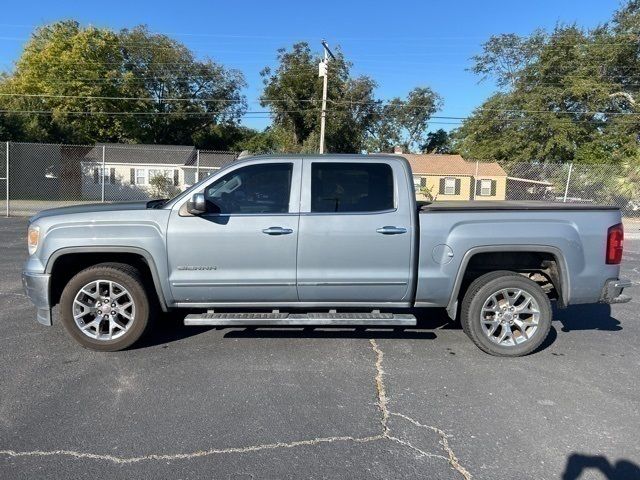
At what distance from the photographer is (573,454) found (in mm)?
3100

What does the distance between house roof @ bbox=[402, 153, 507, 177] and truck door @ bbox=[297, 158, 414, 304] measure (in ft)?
108

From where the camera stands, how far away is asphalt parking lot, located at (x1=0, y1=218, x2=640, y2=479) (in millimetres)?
2979

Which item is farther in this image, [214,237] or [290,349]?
[290,349]

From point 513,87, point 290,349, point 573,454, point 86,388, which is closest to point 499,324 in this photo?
point 573,454

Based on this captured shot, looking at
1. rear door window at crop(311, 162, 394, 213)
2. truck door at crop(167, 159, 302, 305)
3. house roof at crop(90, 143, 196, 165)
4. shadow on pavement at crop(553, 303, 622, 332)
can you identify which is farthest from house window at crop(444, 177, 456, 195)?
truck door at crop(167, 159, 302, 305)

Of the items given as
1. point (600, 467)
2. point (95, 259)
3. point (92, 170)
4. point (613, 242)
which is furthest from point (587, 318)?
point (92, 170)

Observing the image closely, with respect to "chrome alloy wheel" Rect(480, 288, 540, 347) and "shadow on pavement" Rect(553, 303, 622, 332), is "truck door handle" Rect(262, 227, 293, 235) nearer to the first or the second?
"chrome alloy wheel" Rect(480, 288, 540, 347)

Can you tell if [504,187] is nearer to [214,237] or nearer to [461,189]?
[461,189]

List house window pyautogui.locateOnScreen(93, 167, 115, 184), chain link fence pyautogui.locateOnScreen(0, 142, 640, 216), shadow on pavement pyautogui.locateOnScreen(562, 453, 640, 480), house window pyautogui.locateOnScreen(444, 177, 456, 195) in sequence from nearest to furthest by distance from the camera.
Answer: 1. shadow on pavement pyautogui.locateOnScreen(562, 453, 640, 480)
2. chain link fence pyautogui.locateOnScreen(0, 142, 640, 216)
3. house window pyautogui.locateOnScreen(93, 167, 115, 184)
4. house window pyautogui.locateOnScreen(444, 177, 456, 195)

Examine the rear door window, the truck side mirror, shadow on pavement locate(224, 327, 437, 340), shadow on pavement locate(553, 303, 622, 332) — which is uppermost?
the rear door window

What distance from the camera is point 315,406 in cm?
369

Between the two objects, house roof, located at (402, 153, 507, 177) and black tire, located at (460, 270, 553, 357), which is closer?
black tire, located at (460, 270, 553, 357)

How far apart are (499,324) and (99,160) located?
1360 inches

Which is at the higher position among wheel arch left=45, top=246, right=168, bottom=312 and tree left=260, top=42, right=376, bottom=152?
tree left=260, top=42, right=376, bottom=152
